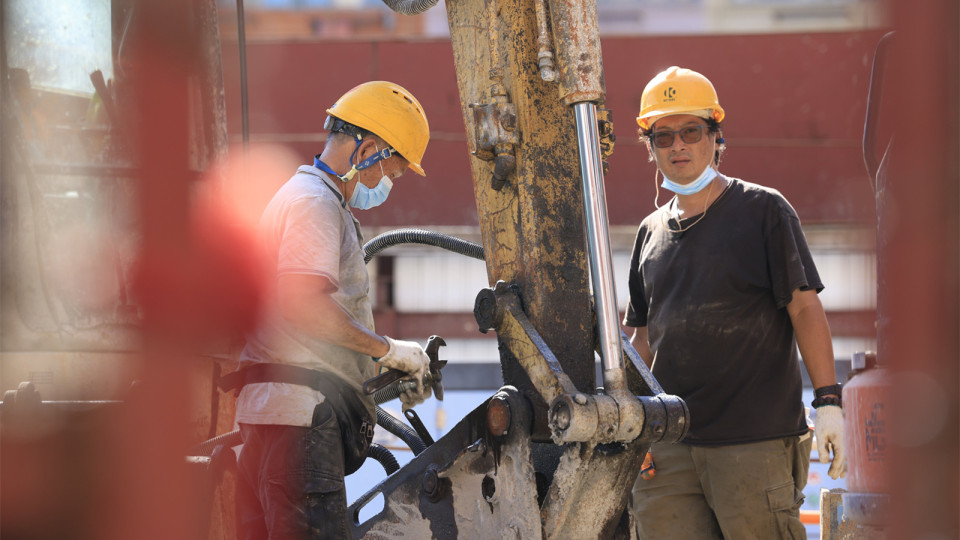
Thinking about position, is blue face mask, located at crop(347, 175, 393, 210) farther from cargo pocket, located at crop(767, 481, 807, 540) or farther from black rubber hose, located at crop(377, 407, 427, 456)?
cargo pocket, located at crop(767, 481, 807, 540)

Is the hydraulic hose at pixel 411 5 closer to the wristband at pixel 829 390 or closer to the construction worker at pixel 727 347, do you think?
the construction worker at pixel 727 347

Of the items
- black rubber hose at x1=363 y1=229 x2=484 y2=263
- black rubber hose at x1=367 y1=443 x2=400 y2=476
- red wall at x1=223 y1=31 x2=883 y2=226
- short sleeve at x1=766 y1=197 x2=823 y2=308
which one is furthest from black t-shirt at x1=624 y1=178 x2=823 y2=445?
red wall at x1=223 y1=31 x2=883 y2=226

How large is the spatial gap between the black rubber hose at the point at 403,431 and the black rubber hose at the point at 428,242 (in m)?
0.54

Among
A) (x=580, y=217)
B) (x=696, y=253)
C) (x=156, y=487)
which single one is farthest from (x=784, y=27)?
(x=156, y=487)

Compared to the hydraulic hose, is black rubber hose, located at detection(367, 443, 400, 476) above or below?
below

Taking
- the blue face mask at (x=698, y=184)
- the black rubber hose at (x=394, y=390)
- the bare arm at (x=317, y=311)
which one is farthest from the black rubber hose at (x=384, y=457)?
the blue face mask at (x=698, y=184)

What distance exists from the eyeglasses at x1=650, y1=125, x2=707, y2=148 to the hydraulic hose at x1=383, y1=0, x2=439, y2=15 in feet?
3.36

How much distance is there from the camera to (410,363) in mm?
2582

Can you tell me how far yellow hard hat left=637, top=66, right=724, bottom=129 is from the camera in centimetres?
323

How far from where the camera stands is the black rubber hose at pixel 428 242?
300cm

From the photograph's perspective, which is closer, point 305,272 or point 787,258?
point 305,272

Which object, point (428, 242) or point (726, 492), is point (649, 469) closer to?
point (726, 492)

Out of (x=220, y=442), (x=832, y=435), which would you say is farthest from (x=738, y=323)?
(x=220, y=442)

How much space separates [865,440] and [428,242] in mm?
1668
